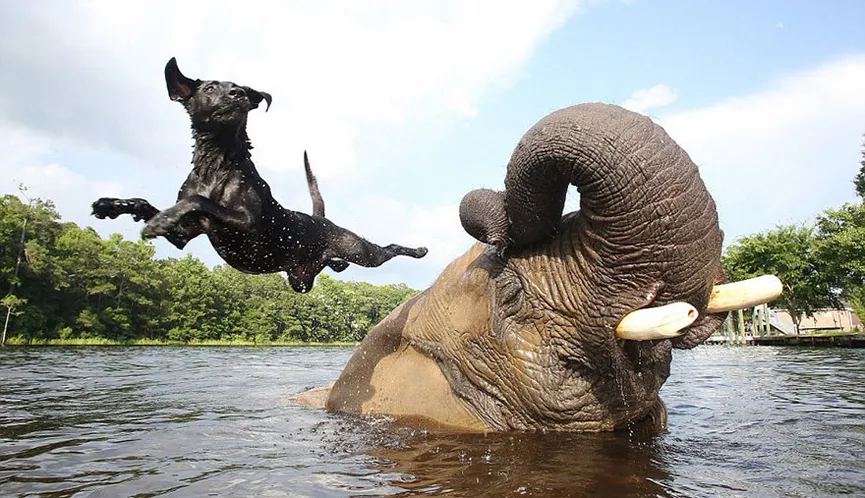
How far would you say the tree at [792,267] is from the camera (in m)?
44.0

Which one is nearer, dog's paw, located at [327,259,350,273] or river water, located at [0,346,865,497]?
river water, located at [0,346,865,497]

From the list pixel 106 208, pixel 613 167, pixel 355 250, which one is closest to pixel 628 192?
pixel 613 167

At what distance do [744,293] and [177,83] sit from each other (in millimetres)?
4102

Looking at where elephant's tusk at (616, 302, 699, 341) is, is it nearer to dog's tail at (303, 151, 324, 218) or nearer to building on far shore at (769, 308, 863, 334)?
dog's tail at (303, 151, 324, 218)

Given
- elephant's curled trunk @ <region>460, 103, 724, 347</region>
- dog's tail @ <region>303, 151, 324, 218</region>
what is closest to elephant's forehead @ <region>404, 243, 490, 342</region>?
elephant's curled trunk @ <region>460, 103, 724, 347</region>

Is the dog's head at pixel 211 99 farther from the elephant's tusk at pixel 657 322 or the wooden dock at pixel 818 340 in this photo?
the wooden dock at pixel 818 340

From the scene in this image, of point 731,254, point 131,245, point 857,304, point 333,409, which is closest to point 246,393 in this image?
point 333,409

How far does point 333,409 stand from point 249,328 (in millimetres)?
77123

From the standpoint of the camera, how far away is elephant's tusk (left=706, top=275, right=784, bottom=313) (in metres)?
3.68

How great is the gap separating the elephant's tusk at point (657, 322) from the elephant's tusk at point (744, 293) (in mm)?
522

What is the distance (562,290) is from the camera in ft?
13.8

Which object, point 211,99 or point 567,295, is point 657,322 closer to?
point 567,295

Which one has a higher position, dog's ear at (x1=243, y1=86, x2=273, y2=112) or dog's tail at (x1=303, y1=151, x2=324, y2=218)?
dog's ear at (x1=243, y1=86, x2=273, y2=112)

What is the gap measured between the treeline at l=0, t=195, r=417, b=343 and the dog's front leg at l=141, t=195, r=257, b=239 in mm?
53591
